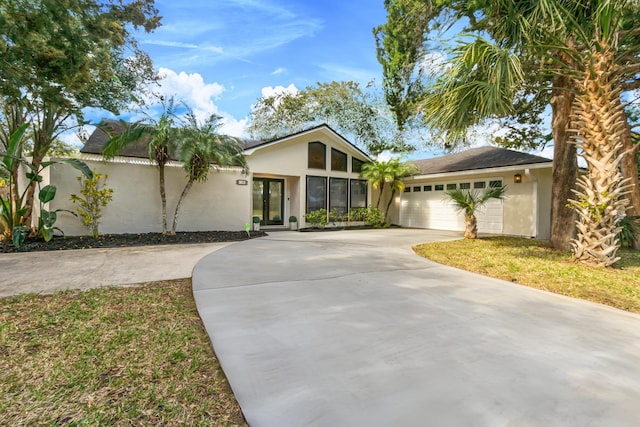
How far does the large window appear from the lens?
14.3 metres

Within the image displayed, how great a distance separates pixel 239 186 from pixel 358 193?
6170 mm

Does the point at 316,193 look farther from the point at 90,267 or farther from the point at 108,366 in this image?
the point at 108,366

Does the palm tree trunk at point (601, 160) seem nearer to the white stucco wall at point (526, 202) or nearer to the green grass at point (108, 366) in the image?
the white stucco wall at point (526, 202)

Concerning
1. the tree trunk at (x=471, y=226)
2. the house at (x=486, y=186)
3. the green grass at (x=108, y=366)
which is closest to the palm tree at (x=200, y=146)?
the green grass at (x=108, y=366)

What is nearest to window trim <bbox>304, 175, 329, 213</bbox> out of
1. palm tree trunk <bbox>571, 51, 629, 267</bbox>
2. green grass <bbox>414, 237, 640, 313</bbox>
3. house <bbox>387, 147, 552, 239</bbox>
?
house <bbox>387, 147, 552, 239</bbox>

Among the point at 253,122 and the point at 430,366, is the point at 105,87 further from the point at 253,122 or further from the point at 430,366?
the point at 253,122

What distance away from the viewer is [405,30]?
40.7 ft

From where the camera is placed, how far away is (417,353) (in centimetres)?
249

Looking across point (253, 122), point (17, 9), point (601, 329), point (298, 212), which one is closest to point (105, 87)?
point (17, 9)

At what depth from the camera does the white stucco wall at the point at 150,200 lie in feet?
28.8

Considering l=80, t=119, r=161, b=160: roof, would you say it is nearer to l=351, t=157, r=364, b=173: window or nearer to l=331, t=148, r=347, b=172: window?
l=331, t=148, r=347, b=172: window

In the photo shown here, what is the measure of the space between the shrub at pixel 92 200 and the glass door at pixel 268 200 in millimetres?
5449

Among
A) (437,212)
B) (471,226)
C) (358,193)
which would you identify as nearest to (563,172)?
(471,226)

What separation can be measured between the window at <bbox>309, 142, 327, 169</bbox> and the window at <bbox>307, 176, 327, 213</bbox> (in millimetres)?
559
